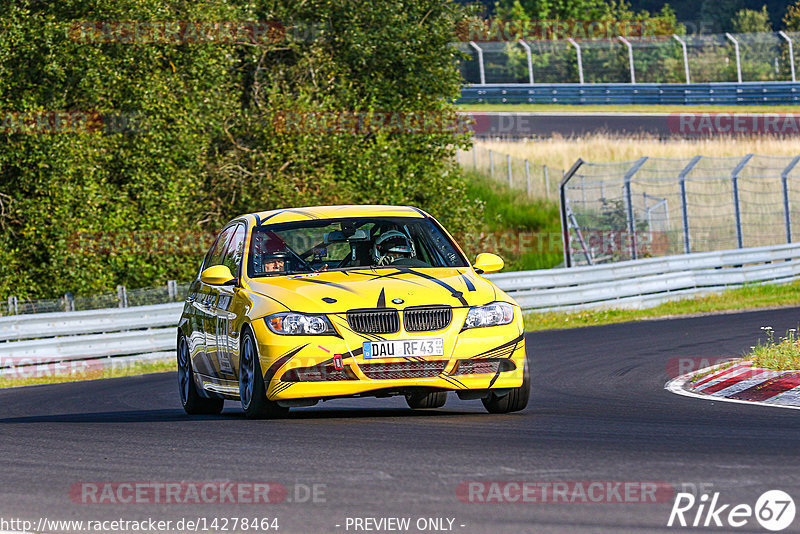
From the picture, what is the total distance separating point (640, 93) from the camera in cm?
5288

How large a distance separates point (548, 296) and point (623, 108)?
102 ft

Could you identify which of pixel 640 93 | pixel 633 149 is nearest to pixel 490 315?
pixel 633 149

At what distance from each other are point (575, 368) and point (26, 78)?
45.5 ft

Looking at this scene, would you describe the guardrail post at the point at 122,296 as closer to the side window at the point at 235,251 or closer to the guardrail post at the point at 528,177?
the side window at the point at 235,251

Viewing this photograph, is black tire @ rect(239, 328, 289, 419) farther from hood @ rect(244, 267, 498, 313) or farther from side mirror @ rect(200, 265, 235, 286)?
side mirror @ rect(200, 265, 235, 286)

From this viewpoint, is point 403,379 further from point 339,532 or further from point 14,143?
point 14,143

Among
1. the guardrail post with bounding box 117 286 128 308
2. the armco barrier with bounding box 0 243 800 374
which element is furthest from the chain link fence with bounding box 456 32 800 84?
the guardrail post with bounding box 117 286 128 308

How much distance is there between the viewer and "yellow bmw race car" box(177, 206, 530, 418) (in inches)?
360

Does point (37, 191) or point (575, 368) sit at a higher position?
point (37, 191)

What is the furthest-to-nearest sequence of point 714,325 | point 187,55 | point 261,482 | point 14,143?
point 187,55 → point 14,143 → point 714,325 → point 261,482

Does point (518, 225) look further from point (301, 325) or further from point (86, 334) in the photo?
point (301, 325)

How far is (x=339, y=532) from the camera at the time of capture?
18.3 feet

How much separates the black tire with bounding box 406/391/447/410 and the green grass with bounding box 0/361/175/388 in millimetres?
8589

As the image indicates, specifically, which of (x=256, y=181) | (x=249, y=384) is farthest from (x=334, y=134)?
(x=249, y=384)
